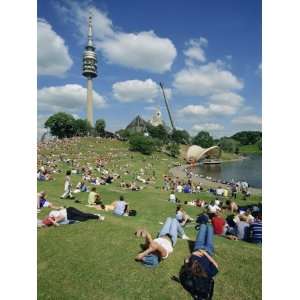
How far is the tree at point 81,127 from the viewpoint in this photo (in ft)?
150

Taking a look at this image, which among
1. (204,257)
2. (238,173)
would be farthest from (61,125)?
(204,257)

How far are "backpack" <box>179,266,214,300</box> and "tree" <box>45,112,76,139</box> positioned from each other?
39.9m

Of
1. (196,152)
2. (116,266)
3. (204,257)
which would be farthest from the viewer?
(196,152)

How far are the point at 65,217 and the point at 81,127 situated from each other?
1636 inches

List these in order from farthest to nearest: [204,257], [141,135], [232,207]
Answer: [141,135] < [232,207] < [204,257]

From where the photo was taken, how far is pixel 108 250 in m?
5.48

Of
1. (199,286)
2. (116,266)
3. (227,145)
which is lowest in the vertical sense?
(199,286)

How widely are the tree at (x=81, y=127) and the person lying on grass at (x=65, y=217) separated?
4016cm

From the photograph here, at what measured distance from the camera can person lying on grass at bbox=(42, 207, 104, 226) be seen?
6199mm

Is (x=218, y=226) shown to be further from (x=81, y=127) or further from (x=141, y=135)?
(x=81, y=127)

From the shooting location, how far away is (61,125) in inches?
1713

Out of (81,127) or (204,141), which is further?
(204,141)

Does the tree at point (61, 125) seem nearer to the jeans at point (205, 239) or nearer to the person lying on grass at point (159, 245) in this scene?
the person lying on grass at point (159, 245)
